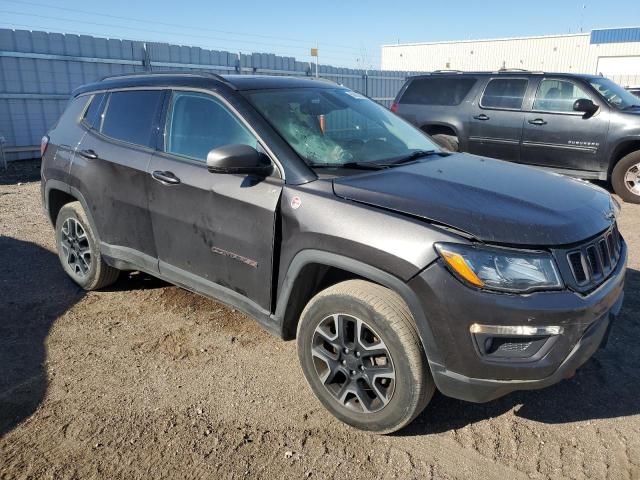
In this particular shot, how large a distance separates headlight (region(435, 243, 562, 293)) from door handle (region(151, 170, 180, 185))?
6.06 ft

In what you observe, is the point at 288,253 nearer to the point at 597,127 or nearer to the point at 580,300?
the point at 580,300

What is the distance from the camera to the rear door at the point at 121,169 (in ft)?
12.1

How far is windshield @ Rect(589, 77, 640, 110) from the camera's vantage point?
26.5 feet

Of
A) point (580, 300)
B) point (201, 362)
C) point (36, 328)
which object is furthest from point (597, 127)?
point (36, 328)

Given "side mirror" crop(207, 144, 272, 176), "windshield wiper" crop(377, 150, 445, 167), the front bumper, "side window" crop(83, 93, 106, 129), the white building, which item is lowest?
the front bumper

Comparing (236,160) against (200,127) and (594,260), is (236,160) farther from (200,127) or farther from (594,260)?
(594,260)

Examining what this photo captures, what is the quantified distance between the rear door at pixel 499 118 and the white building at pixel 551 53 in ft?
112

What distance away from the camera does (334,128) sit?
11.1 feet

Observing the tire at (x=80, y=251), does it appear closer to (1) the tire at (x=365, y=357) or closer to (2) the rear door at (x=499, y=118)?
(1) the tire at (x=365, y=357)

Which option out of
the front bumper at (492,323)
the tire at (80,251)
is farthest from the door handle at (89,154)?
the front bumper at (492,323)

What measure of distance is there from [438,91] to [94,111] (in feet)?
21.7

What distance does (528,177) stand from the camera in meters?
3.19

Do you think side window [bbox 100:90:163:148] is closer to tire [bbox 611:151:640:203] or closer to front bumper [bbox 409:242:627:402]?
front bumper [bbox 409:242:627:402]

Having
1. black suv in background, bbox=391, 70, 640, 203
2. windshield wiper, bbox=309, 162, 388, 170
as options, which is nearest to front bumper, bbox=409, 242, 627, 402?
windshield wiper, bbox=309, 162, 388, 170
